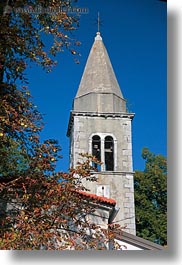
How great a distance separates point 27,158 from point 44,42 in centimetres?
75

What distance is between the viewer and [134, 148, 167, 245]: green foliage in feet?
12.3

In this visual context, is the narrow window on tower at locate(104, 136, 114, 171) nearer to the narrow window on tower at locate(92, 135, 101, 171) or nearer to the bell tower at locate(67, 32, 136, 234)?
the bell tower at locate(67, 32, 136, 234)

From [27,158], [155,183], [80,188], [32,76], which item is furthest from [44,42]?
[155,183]

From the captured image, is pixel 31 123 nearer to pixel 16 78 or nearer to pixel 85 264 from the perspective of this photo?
pixel 16 78

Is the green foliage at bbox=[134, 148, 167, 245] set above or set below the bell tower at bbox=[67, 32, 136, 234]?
below

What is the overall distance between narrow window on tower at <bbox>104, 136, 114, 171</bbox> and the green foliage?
872 mm

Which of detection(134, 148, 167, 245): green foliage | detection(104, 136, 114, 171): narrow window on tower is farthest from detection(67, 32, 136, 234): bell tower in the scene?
detection(134, 148, 167, 245): green foliage

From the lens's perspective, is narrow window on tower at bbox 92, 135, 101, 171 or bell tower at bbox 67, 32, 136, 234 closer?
bell tower at bbox 67, 32, 136, 234

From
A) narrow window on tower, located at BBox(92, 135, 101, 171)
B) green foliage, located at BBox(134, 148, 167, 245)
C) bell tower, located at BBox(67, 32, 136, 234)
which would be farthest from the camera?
narrow window on tower, located at BBox(92, 135, 101, 171)

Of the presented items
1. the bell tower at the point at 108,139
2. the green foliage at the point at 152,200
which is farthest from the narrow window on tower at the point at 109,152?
the green foliage at the point at 152,200

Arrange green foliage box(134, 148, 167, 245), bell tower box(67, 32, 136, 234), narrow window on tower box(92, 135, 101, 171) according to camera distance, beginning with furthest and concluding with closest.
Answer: narrow window on tower box(92, 135, 101, 171), bell tower box(67, 32, 136, 234), green foliage box(134, 148, 167, 245)

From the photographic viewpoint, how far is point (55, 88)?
3.21 m

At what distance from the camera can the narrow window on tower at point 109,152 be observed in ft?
24.3

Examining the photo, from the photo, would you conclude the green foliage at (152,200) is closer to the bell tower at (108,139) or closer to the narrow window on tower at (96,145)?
the bell tower at (108,139)
